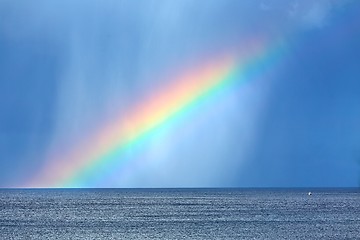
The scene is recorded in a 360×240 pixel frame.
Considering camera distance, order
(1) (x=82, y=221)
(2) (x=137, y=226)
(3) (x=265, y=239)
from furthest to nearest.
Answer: (1) (x=82, y=221) → (2) (x=137, y=226) → (3) (x=265, y=239)

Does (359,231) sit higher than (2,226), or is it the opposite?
(2,226)

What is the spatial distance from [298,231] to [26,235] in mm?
29074

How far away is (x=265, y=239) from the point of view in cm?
7250

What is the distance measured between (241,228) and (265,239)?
16.3 meters

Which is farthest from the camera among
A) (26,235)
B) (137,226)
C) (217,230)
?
(137,226)

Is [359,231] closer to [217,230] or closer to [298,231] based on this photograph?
[298,231]

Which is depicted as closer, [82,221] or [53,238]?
[53,238]

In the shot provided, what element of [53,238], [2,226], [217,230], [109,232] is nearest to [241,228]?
[217,230]

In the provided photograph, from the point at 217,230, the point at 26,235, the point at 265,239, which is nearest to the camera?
the point at 265,239

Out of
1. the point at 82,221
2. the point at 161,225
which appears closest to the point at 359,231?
the point at 161,225

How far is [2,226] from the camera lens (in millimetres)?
94375

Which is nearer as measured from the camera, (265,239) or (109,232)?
(265,239)

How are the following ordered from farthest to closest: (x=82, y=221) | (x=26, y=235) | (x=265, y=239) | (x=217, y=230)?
(x=82, y=221) < (x=217, y=230) < (x=26, y=235) < (x=265, y=239)

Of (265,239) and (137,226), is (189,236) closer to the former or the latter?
(265,239)
